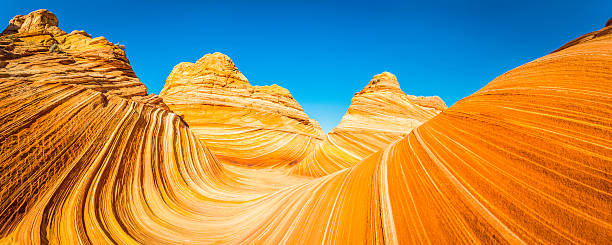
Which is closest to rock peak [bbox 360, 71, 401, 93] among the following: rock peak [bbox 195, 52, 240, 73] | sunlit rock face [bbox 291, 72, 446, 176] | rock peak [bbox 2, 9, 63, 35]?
sunlit rock face [bbox 291, 72, 446, 176]

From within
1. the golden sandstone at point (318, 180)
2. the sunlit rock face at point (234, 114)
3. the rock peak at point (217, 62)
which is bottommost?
the golden sandstone at point (318, 180)

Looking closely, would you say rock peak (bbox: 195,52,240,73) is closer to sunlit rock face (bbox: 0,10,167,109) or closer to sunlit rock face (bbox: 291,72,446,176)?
sunlit rock face (bbox: 0,10,167,109)

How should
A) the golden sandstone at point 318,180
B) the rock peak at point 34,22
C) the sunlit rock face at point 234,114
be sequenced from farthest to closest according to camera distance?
the sunlit rock face at point 234,114
the rock peak at point 34,22
the golden sandstone at point 318,180

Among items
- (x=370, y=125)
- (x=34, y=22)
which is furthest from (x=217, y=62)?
(x=370, y=125)

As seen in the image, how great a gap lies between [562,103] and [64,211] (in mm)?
4214

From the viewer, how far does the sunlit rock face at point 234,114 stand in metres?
8.06

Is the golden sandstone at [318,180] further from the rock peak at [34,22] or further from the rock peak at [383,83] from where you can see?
the rock peak at [383,83]

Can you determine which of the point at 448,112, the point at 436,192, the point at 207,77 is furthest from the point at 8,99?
the point at 207,77

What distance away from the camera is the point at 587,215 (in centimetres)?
85

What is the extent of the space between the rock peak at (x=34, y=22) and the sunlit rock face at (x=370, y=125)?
8.12 m

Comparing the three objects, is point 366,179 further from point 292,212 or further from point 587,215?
point 587,215

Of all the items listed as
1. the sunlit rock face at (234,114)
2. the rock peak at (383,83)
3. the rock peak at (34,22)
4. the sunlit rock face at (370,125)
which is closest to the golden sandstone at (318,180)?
the rock peak at (34,22)

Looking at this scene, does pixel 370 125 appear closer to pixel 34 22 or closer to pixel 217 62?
pixel 217 62

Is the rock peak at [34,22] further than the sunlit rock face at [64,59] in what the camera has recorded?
Yes
